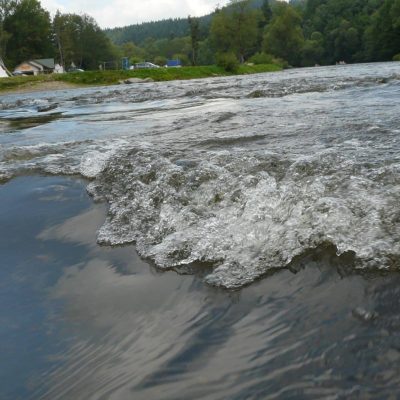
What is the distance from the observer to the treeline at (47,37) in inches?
2438

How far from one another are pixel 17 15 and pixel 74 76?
111 ft

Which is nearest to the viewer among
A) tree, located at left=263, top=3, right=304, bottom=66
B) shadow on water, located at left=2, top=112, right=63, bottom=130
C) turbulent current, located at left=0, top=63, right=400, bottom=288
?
turbulent current, located at left=0, top=63, right=400, bottom=288

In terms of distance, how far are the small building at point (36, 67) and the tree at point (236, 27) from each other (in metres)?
28.2

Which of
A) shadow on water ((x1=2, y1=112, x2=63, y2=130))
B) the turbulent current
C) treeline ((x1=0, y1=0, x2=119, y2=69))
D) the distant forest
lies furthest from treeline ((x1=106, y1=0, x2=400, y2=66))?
the turbulent current

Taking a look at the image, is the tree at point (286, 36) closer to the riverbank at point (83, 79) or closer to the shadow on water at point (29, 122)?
the riverbank at point (83, 79)

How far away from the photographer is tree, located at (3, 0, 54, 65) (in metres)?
62.2

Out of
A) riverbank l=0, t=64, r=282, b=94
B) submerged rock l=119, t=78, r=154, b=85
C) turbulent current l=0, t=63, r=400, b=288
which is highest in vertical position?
riverbank l=0, t=64, r=282, b=94

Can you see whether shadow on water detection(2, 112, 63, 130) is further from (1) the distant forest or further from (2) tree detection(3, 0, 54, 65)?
(2) tree detection(3, 0, 54, 65)

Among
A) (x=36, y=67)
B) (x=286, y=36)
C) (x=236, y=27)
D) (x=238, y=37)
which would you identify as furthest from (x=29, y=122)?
(x=286, y=36)

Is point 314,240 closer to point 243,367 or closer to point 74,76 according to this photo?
point 243,367

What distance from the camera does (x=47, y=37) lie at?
222 feet

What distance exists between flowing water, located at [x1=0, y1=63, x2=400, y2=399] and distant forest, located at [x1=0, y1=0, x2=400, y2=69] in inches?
1712

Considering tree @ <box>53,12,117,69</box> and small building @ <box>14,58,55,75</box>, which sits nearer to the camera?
small building @ <box>14,58,55,75</box>

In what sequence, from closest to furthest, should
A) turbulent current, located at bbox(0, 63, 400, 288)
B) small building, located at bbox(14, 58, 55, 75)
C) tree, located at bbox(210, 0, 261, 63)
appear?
Answer: turbulent current, located at bbox(0, 63, 400, 288), small building, located at bbox(14, 58, 55, 75), tree, located at bbox(210, 0, 261, 63)
